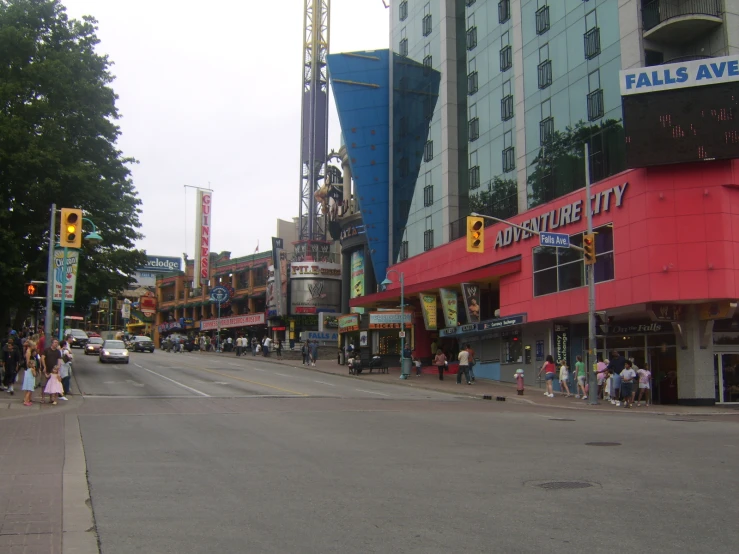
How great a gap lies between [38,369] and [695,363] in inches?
949

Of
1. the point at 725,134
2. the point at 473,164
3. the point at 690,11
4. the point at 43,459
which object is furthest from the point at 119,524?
the point at 473,164

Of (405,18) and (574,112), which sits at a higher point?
(405,18)

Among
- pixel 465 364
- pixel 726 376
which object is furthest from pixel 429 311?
pixel 726 376

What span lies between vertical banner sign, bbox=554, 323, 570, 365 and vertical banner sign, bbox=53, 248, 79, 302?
20.7 m

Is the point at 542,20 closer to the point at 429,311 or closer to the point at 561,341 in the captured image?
the point at 561,341

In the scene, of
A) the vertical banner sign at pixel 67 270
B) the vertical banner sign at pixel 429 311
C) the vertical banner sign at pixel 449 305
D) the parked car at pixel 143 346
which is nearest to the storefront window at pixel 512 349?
the vertical banner sign at pixel 449 305

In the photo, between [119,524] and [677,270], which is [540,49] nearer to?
[677,270]

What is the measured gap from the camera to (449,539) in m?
6.57

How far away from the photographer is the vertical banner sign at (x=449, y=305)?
40.9 m

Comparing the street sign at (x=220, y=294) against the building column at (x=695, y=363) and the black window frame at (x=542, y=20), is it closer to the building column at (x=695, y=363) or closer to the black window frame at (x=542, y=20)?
the black window frame at (x=542, y=20)

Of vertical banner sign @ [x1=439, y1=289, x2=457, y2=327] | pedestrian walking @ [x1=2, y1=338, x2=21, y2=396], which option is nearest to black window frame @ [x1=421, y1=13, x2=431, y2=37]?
vertical banner sign @ [x1=439, y1=289, x2=457, y2=327]

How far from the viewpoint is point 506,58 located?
40.8 metres

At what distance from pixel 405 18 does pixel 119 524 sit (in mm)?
51681

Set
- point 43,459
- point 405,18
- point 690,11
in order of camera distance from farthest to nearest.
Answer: point 405,18 < point 690,11 < point 43,459
